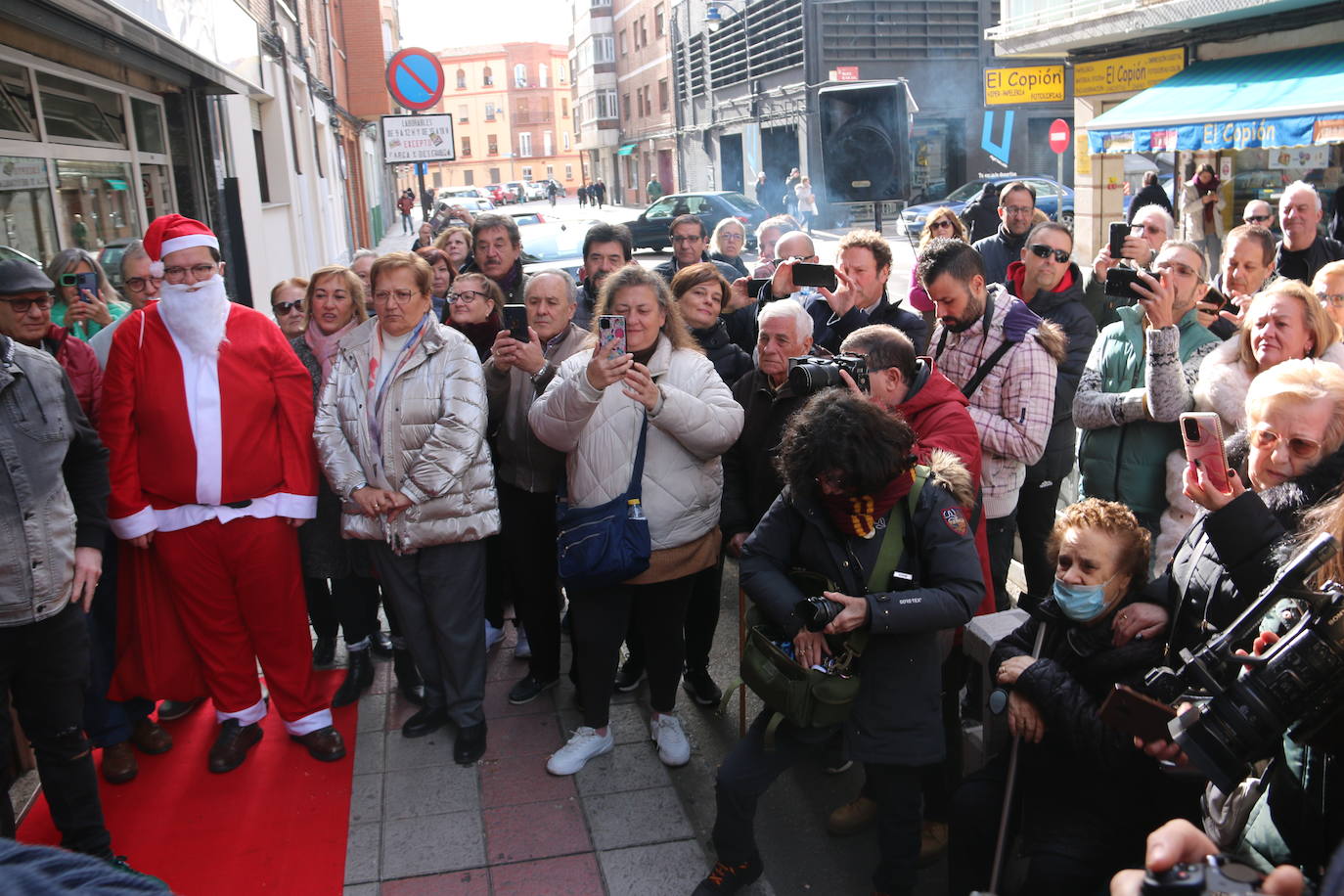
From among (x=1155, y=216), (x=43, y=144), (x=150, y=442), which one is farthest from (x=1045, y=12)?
(x=150, y=442)

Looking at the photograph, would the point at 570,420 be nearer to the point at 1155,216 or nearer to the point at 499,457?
the point at 499,457

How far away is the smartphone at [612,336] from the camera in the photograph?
3482 mm

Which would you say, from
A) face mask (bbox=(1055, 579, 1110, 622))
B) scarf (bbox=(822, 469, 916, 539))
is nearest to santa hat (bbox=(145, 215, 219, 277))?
scarf (bbox=(822, 469, 916, 539))

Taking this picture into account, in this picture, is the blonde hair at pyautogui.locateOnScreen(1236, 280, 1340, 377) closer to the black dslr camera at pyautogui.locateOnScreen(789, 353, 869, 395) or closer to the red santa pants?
the black dslr camera at pyautogui.locateOnScreen(789, 353, 869, 395)

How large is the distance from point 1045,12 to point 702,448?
51.6 ft

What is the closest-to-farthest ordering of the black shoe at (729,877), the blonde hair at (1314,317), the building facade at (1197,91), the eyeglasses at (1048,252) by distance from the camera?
the black shoe at (729,877), the blonde hair at (1314,317), the eyeglasses at (1048,252), the building facade at (1197,91)

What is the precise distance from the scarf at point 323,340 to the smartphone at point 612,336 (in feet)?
4.68

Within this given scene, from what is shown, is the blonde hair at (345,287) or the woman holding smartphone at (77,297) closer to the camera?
the woman holding smartphone at (77,297)

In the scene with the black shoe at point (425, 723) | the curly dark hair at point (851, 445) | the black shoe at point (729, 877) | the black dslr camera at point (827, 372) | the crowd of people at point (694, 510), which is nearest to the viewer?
the crowd of people at point (694, 510)

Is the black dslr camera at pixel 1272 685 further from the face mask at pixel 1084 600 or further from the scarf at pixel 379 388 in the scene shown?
the scarf at pixel 379 388

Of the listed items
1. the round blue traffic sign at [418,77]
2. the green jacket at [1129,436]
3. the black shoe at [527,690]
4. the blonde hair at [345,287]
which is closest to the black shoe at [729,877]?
the black shoe at [527,690]

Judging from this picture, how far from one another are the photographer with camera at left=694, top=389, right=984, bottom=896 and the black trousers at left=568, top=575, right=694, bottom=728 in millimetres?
920

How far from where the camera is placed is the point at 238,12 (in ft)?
34.9

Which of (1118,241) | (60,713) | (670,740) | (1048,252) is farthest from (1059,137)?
(60,713)
